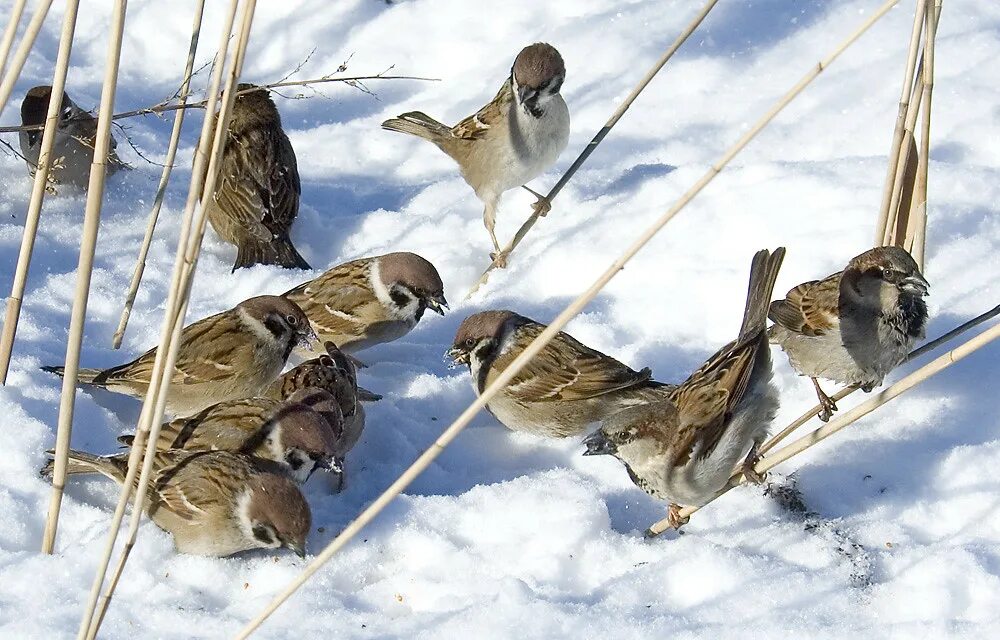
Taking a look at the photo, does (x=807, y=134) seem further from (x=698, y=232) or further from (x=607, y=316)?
(x=607, y=316)

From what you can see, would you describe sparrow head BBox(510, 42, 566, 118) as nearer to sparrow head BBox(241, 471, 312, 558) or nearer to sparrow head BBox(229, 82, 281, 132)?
sparrow head BBox(229, 82, 281, 132)

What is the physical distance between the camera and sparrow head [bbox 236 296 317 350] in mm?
4684

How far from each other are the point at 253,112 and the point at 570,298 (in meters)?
2.10

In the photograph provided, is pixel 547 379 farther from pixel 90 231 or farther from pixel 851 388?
pixel 90 231

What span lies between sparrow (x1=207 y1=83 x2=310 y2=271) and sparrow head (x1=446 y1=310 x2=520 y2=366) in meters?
1.34

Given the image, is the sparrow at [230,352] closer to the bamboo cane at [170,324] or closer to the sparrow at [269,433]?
the sparrow at [269,433]

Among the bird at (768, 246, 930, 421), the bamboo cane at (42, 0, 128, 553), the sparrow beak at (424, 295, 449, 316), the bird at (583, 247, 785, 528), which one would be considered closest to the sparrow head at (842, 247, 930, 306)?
the bird at (768, 246, 930, 421)

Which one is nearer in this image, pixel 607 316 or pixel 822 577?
pixel 822 577

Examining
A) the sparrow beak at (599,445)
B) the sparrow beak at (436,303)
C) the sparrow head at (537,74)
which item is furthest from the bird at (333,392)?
the sparrow head at (537,74)

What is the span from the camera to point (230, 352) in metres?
4.64

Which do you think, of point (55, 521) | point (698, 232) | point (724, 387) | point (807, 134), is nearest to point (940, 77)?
point (807, 134)

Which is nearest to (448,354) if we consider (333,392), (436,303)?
(436,303)

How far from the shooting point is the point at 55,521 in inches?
130

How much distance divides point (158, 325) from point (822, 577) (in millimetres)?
2863
